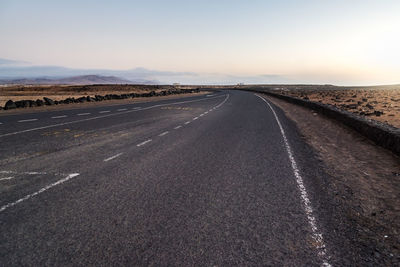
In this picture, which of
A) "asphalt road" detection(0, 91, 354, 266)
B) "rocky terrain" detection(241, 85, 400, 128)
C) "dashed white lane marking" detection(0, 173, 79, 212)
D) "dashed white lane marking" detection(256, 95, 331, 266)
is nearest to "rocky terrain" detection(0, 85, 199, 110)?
"asphalt road" detection(0, 91, 354, 266)

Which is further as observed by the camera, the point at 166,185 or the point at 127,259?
the point at 166,185

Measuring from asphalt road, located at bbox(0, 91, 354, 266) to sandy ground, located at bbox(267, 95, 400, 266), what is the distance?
38 cm

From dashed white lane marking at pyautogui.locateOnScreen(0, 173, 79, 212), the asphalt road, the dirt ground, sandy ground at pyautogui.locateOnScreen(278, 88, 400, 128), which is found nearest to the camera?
the asphalt road

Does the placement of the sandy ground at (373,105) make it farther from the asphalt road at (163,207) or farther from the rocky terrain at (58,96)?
the rocky terrain at (58,96)

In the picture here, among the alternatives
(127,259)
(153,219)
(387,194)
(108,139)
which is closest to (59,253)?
(127,259)

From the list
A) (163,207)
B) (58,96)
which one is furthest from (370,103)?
(58,96)

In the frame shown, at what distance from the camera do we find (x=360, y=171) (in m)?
6.37

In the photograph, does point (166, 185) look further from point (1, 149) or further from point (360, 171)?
point (1, 149)

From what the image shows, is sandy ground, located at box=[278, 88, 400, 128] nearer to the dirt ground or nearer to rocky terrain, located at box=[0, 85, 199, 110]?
rocky terrain, located at box=[0, 85, 199, 110]

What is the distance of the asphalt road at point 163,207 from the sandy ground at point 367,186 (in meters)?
0.38

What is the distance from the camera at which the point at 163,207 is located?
4148 mm

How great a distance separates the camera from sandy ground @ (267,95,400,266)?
3492 mm

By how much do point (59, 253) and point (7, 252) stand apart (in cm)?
55

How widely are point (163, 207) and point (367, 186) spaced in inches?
151
